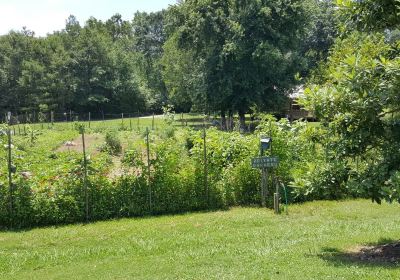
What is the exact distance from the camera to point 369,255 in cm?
839

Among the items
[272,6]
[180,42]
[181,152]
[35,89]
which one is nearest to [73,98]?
[35,89]

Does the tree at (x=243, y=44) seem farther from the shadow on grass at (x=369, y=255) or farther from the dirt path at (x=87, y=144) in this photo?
the shadow on grass at (x=369, y=255)

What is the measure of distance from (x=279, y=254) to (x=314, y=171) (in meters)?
1.61

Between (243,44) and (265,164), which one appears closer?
(265,164)

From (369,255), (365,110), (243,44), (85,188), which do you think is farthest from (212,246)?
(243,44)

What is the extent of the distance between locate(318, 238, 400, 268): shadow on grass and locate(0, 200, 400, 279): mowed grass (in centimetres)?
5

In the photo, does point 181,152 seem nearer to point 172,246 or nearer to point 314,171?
point 172,246

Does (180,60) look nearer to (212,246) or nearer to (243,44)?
(243,44)

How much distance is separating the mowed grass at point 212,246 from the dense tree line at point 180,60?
4829mm

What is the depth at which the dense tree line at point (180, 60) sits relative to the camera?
3719 cm

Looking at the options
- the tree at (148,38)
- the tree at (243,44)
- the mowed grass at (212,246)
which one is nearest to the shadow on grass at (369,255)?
the mowed grass at (212,246)

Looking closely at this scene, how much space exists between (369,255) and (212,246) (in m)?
3.06

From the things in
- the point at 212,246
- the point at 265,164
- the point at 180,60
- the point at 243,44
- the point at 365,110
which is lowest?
the point at 212,246

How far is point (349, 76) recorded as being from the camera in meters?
7.38
